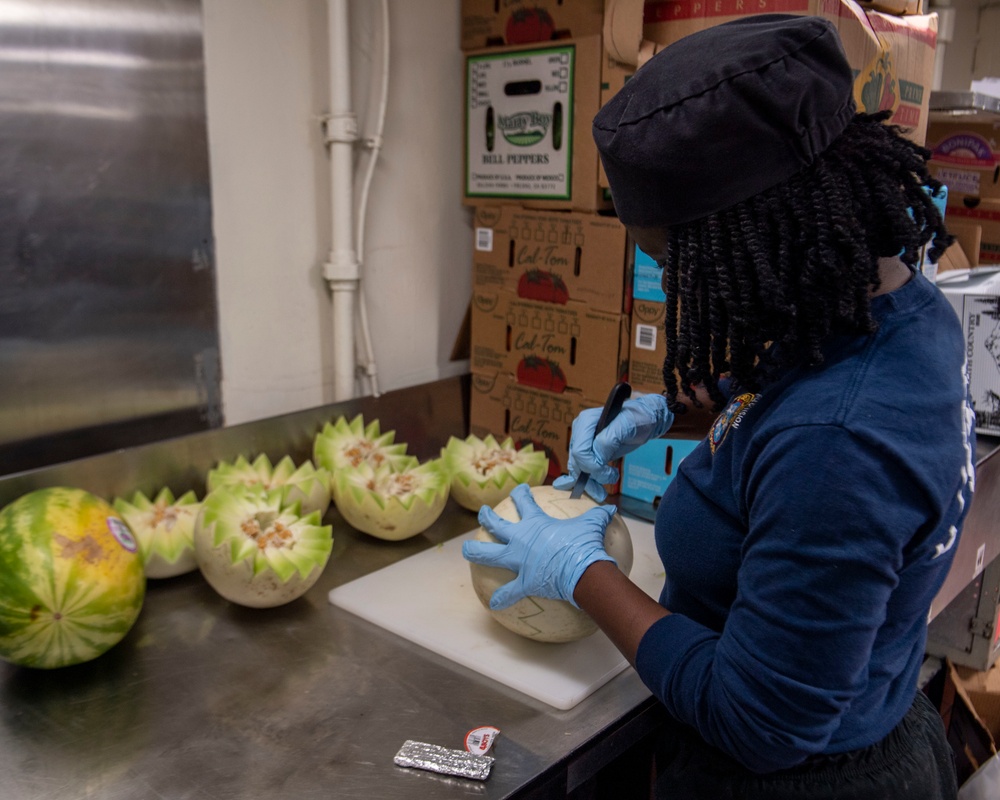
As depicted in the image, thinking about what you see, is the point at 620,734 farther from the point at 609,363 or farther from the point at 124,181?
the point at 124,181

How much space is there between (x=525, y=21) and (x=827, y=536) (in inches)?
65.2

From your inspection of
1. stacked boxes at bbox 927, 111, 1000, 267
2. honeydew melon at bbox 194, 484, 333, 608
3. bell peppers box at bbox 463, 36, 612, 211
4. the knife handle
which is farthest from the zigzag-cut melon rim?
stacked boxes at bbox 927, 111, 1000, 267

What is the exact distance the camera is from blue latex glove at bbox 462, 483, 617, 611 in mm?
1139

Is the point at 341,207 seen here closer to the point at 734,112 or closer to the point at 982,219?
the point at 734,112

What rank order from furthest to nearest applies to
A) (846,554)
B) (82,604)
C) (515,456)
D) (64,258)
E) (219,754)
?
(515,456) → (64,258) → (82,604) → (219,754) → (846,554)

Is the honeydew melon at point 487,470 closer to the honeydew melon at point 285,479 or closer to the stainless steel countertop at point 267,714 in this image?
the honeydew melon at point 285,479

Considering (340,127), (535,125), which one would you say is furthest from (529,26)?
(340,127)

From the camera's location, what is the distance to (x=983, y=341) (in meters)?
1.99

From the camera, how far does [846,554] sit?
2.62 feet

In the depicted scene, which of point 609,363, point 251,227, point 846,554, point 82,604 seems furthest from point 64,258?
point 846,554

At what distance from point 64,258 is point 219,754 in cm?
99

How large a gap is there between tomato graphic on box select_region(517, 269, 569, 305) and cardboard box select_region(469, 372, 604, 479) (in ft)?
→ 0.73

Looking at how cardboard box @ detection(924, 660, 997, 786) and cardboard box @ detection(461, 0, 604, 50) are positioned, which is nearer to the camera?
cardboard box @ detection(461, 0, 604, 50)

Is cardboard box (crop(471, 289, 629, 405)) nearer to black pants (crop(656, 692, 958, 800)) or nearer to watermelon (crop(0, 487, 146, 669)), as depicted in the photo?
black pants (crop(656, 692, 958, 800))
